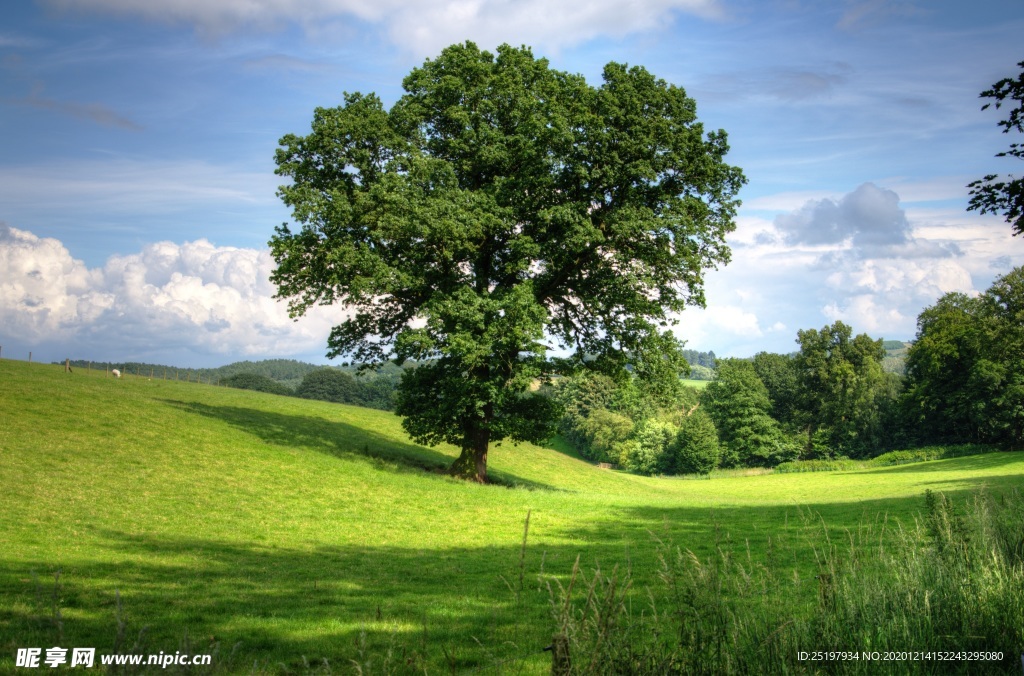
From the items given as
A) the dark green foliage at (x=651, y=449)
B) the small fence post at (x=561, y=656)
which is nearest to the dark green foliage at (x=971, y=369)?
the dark green foliage at (x=651, y=449)

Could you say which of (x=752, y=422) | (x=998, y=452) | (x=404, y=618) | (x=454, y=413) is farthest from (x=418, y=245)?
(x=752, y=422)

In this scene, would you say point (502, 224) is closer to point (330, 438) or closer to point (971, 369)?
point (330, 438)

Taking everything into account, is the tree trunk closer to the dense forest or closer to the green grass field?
the green grass field

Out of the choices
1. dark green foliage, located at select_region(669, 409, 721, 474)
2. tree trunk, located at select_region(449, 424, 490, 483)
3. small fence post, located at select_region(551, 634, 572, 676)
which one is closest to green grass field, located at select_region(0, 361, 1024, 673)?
small fence post, located at select_region(551, 634, 572, 676)

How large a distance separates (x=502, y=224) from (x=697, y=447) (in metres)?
71.6

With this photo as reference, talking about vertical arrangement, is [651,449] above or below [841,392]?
below

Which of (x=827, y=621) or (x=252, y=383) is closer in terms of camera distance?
(x=827, y=621)

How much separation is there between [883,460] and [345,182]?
75.9 meters

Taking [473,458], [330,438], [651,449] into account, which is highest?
[330,438]

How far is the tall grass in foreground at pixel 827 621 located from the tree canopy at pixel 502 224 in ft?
66.9

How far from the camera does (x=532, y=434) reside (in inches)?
1287

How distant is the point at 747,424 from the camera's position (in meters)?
98.6

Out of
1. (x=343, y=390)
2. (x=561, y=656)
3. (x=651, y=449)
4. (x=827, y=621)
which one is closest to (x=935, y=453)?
(x=651, y=449)

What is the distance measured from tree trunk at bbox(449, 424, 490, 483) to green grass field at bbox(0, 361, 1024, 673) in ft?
4.94
